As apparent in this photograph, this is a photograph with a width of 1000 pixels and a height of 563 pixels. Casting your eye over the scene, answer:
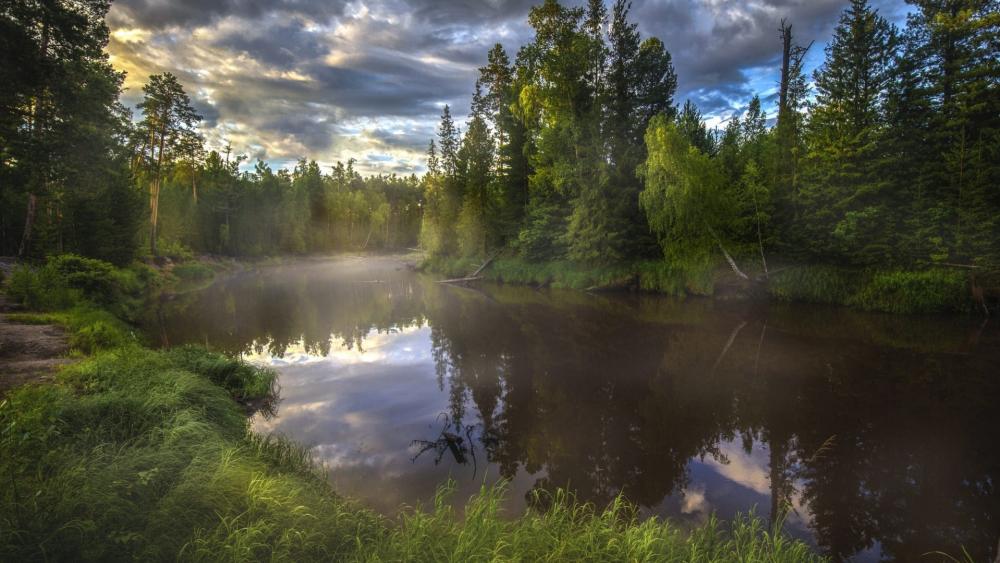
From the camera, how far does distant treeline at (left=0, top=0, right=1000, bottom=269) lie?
14.9 metres

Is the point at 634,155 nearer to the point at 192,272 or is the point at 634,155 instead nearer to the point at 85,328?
the point at 85,328

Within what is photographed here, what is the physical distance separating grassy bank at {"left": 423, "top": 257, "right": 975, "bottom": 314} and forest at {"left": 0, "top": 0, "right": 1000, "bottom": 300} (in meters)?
0.76

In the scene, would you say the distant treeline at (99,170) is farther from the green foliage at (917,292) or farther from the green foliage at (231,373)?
the green foliage at (917,292)

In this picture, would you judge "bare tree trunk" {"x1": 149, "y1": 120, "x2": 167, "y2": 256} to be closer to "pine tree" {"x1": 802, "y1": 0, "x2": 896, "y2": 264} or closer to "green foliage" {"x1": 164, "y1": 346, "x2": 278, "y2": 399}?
"green foliage" {"x1": 164, "y1": 346, "x2": 278, "y2": 399}

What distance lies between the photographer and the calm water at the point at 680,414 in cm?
670

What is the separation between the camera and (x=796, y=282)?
79.5 ft

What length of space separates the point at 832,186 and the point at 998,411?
16.7 m

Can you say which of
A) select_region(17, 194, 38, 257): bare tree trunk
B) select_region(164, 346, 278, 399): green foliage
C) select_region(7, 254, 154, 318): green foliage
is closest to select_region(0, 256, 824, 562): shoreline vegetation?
select_region(164, 346, 278, 399): green foliage

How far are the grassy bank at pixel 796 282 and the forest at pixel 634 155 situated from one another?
0.76 metres

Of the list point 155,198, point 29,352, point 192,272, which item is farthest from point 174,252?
point 29,352

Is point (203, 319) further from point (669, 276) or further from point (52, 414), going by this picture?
point (669, 276)

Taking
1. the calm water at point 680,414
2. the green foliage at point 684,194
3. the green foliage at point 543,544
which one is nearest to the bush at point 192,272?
the calm water at point 680,414

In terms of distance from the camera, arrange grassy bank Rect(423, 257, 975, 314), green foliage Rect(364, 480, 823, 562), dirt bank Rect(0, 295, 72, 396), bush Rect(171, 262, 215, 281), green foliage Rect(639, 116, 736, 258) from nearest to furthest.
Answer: green foliage Rect(364, 480, 823, 562)
dirt bank Rect(0, 295, 72, 396)
grassy bank Rect(423, 257, 975, 314)
green foliage Rect(639, 116, 736, 258)
bush Rect(171, 262, 215, 281)

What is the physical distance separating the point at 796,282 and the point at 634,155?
533 inches
